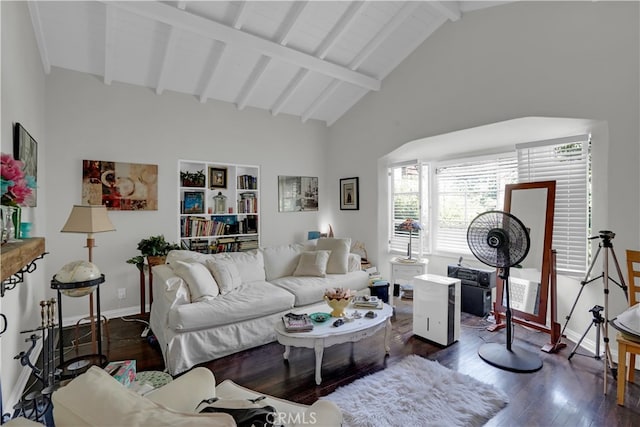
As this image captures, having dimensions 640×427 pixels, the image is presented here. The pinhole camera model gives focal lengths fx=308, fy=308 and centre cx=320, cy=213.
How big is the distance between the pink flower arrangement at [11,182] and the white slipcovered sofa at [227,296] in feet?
5.18

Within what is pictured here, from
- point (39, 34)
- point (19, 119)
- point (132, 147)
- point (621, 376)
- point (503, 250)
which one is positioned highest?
point (39, 34)

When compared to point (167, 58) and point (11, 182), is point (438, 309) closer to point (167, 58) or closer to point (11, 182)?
point (11, 182)

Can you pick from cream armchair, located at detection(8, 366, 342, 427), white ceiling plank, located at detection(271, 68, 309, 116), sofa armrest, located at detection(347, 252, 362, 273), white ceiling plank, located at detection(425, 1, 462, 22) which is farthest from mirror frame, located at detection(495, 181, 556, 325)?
cream armchair, located at detection(8, 366, 342, 427)

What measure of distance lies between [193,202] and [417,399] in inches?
145

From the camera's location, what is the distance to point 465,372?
2506mm

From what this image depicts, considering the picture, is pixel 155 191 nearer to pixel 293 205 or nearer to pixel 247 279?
pixel 247 279

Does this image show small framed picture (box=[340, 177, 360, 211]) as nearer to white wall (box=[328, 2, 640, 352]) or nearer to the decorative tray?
white wall (box=[328, 2, 640, 352])

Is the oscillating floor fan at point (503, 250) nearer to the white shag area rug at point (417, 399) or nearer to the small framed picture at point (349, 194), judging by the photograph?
the white shag area rug at point (417, 399)

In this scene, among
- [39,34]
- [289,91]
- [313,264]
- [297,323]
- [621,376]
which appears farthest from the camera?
[289,91]

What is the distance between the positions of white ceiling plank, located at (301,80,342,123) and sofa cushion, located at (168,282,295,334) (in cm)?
303

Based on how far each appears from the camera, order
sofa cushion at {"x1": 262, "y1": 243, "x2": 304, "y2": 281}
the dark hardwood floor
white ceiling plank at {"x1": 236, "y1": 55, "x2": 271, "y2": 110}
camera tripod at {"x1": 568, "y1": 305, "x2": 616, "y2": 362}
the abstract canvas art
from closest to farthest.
Result: the dark hardwood floor < camera tripod at {"x1": 568, "y1": 305, "x2": 616, "y2": 362} < the abstract canvas art < sofa cushion at {"x1": 262, "y1": 243, "x2": 304, "y2": 281} < white ceiling plank at {"x1": 236, "y1": 55, "x2": 271, "y2": 110}

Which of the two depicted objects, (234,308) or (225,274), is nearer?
(234,308)

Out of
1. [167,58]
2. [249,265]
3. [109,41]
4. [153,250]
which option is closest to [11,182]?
[249,265]

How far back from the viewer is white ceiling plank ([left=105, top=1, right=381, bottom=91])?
282cm
